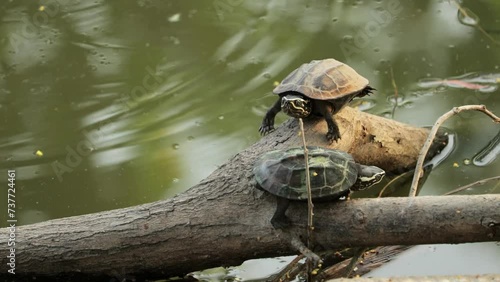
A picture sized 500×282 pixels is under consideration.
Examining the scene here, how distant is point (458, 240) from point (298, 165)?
1.94ft

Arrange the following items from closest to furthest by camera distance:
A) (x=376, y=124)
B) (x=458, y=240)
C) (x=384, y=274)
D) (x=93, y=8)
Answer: (x=458, y=240), (x=384, y=274), (x=376, y=124), (x=93, y=8)

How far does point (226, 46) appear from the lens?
4.93 m

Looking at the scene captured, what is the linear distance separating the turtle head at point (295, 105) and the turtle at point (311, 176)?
0.35 m

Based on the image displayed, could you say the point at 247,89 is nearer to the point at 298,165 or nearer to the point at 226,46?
the point at 226,46

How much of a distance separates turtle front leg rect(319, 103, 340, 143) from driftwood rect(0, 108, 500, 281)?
15 cm

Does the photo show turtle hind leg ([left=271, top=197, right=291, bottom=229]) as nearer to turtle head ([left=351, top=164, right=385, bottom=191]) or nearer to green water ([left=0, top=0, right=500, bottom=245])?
turtle head ([left=351, top=164, right=385, bottom=191])

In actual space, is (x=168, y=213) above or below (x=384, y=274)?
above

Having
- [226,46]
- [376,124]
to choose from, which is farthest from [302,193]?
[226,46]

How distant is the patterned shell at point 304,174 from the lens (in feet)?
8.65

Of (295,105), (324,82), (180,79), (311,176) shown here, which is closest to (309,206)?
(311,176)

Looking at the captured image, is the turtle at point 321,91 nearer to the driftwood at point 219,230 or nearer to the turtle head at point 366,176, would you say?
the driftwood at point 219,230


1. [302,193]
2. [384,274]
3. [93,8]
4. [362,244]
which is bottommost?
[384,274]

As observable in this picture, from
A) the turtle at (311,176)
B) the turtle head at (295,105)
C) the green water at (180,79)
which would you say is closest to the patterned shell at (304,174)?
the turtle at (311,176)

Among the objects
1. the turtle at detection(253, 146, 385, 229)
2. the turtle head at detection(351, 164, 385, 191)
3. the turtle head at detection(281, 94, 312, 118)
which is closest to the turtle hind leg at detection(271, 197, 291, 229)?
the turtle at detection(253, 146, 385, 229)
